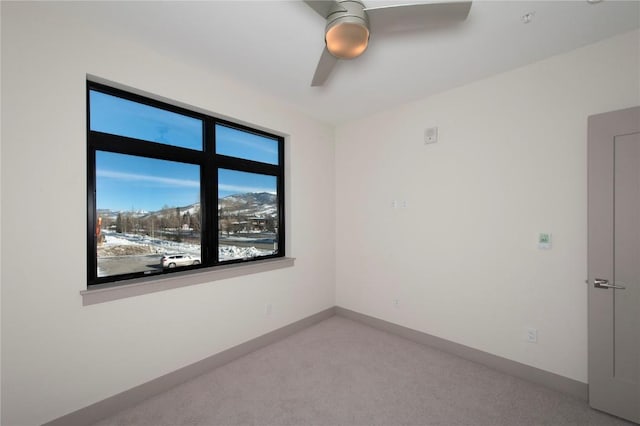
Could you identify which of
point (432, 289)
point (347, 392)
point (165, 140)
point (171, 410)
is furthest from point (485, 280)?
point (165, 140)

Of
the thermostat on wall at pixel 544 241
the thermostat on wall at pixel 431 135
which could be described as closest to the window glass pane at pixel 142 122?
the thermostat on wall at pixel 431 135

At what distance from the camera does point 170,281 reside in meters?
2.19

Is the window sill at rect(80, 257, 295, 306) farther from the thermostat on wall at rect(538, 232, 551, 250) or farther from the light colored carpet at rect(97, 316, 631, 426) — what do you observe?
the thermostat on wall at rect(538, 232, 551, 250)

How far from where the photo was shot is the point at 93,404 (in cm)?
180

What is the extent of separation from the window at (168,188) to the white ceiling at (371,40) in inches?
21.2

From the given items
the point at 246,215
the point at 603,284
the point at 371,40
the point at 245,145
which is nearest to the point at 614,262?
the point at 603,284

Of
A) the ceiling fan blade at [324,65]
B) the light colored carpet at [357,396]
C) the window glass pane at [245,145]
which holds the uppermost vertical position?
the ceiling fan blade at [324,65]

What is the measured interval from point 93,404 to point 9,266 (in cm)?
106

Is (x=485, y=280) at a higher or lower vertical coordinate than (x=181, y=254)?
lower

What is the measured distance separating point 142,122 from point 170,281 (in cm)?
134

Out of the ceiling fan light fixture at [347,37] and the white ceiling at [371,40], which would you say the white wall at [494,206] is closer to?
the white ceiling at [371,40]

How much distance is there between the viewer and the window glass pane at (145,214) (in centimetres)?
204

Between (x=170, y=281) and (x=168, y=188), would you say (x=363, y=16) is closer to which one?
(x=168, y=188)

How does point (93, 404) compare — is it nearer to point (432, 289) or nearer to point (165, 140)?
point (165, 140)
